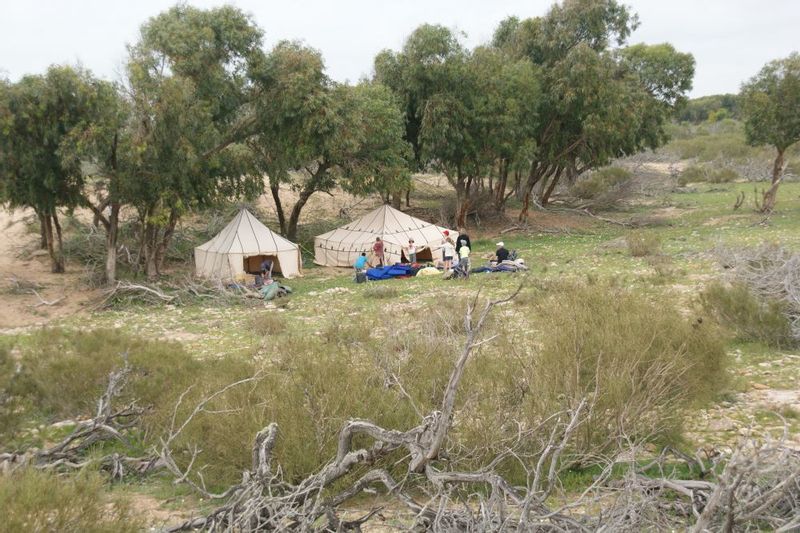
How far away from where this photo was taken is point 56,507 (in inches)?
156

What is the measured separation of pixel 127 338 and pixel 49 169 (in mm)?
8468

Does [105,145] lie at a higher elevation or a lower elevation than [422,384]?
higher

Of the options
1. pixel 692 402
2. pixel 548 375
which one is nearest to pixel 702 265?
pixel 692 402

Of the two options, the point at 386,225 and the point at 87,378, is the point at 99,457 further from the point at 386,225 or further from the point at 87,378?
the point at 386,225

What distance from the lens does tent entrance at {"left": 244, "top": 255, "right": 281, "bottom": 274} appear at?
66.9 feet

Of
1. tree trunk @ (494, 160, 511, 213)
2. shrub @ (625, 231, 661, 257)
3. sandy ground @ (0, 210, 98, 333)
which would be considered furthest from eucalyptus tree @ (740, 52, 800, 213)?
sandy ground @ (0, 210, 98, 333)

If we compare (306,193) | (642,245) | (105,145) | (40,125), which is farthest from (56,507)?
(306,193)

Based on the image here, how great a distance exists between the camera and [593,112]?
962 inches

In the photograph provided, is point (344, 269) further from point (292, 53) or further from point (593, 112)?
point (593, 112)

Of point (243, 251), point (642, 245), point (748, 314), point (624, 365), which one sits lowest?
point (748, 314)

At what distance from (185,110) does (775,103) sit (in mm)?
Result: 19436

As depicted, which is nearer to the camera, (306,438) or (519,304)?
(306,438)

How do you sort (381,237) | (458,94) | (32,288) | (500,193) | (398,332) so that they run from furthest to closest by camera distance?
(500,193) → (458,94) → (381,237) → (32,288) → (398,332)

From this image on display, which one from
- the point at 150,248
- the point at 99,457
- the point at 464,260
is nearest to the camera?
the point at 99,457
